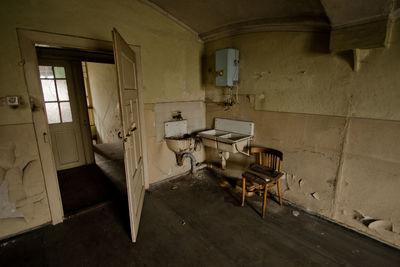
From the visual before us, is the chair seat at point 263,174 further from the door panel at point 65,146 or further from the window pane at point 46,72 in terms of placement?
the window pane at point 46,72

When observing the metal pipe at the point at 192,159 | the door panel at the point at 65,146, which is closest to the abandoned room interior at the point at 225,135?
the metal pipe at the point at 192,159

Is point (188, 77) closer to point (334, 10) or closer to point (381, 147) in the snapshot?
point (334, 10)

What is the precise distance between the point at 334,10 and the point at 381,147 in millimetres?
1313

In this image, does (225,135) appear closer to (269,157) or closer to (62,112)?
(269,157)

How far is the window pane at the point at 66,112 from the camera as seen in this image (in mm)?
3580

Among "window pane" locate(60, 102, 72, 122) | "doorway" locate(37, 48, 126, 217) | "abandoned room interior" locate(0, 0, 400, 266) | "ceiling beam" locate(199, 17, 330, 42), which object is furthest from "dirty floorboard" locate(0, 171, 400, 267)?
"ceiling beam" locate(199, 17, 330, 42)

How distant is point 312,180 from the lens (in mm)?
2324

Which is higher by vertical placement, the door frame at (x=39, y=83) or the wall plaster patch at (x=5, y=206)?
the door frame at (x=39, y=83)

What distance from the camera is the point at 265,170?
247cm

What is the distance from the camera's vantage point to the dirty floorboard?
1.79 m

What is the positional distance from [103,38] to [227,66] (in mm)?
1586

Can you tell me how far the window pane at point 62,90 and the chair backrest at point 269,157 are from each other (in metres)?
3.45

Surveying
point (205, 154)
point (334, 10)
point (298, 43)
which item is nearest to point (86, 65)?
point (205, 154)

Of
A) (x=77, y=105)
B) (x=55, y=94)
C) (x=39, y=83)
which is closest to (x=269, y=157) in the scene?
(x=39, y=83)
